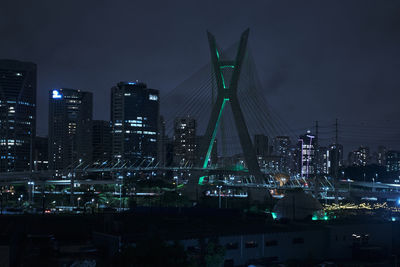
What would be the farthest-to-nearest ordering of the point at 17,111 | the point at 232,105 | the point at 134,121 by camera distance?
the point at 134,121 → the point at 17,111 → the point at 232,105

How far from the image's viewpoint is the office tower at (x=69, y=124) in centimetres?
14062

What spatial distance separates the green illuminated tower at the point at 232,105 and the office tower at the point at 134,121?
287 ft

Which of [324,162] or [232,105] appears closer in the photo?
[232,105]

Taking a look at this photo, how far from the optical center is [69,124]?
499ft

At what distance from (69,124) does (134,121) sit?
1069 inches

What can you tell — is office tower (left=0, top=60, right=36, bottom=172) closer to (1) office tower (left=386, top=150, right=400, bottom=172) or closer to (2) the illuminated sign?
(2) the illuminated sign

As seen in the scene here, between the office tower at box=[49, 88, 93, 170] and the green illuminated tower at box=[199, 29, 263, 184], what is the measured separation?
321 feet

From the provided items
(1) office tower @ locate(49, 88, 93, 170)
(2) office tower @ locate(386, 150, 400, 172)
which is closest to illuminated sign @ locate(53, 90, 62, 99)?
(1) office tower @ locate(49, 88, 93, 170)

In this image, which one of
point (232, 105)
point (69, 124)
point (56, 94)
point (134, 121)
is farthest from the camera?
point (56, 94)

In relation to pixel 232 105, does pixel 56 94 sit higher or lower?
higher

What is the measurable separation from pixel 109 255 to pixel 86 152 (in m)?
126

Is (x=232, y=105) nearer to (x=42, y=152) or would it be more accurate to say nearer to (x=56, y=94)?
(x=42, y=152)

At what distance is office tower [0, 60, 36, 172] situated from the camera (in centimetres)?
11594

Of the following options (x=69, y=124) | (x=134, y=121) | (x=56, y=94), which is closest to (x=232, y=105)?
(x=134, y=121)
